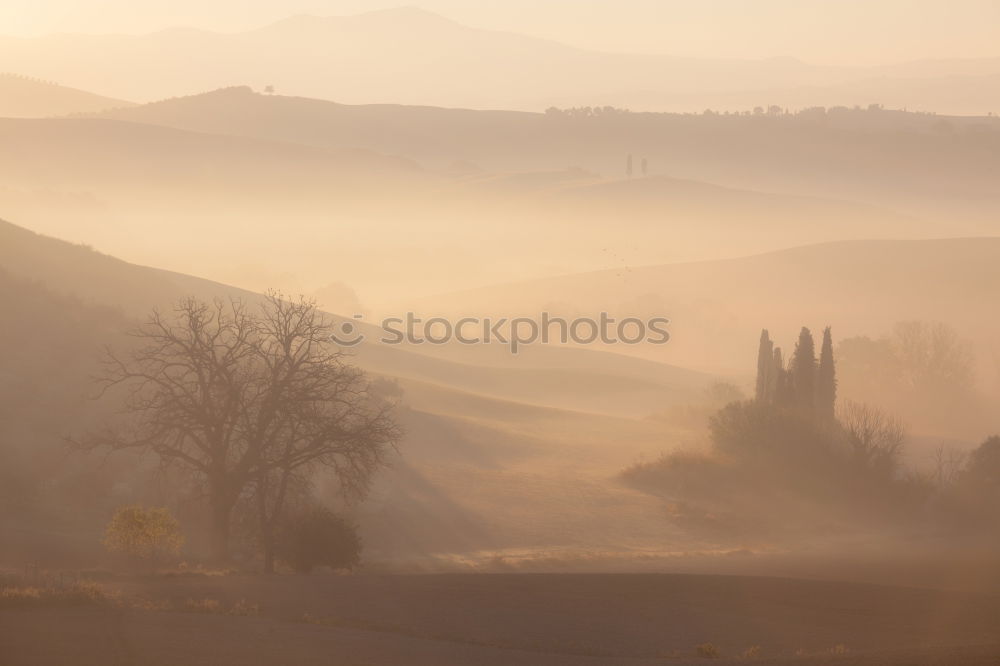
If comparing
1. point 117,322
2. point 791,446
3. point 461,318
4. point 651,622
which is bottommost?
point 651,622

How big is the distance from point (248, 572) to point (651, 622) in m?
10.5

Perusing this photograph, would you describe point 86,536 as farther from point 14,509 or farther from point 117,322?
point 117,322

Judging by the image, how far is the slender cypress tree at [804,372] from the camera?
57750 mm

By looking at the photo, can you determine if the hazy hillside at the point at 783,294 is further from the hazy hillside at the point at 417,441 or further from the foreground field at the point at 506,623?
the foreground field at the point at 506,623

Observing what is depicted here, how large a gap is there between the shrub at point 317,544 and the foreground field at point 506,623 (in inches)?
143

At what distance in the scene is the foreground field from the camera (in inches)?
765

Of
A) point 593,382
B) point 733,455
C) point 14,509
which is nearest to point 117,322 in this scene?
point 14,509

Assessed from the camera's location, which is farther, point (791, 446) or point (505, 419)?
point (505, 419)

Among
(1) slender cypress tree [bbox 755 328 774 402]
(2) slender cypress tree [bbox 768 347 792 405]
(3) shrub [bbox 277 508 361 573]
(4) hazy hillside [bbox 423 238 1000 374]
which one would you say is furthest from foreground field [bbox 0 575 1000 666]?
(4) hazy hillside [bbox 423 238 1000 374]

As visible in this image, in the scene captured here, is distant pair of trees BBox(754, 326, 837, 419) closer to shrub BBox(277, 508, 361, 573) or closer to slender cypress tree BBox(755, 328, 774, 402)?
slender cypress tree BBox(755, 328, 774, 402)

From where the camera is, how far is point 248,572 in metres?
28.8

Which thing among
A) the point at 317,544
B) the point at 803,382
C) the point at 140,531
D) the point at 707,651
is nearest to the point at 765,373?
the point at 803,382

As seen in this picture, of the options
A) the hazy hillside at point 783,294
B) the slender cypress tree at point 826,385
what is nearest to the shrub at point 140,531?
the slender cypress tree at point 826,385

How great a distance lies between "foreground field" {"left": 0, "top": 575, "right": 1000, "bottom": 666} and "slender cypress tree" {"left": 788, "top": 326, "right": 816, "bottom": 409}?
2970 cm
